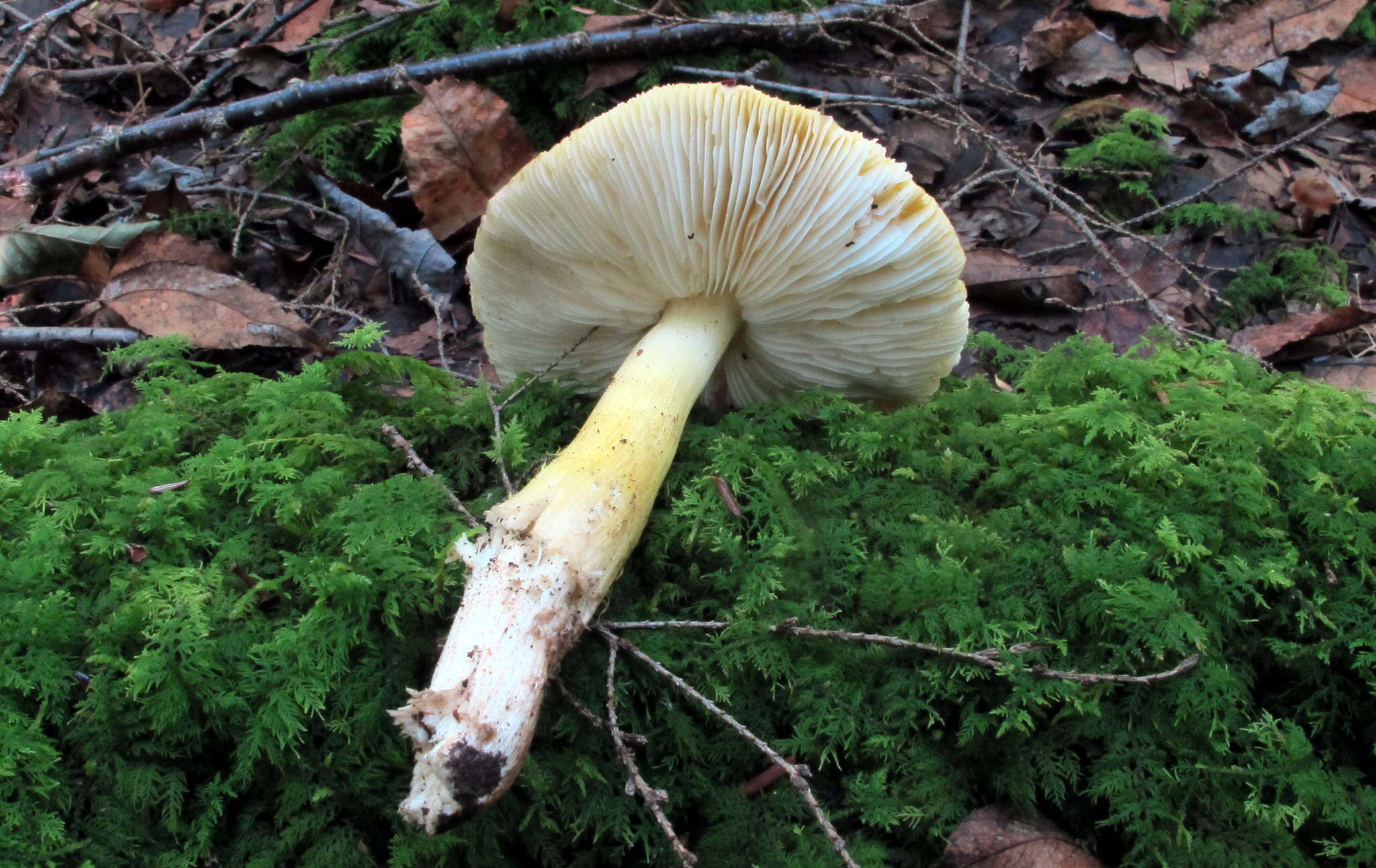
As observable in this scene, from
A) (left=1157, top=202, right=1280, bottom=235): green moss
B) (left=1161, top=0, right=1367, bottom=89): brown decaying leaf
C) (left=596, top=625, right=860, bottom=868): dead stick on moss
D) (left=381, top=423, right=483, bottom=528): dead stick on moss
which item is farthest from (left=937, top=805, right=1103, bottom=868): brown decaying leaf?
(left=1161, top=0, right=1367, bottom=89): brown decaying leaf

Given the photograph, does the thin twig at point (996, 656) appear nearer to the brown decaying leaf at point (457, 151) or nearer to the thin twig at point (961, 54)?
the brown decaying leaf at point (457, 151)

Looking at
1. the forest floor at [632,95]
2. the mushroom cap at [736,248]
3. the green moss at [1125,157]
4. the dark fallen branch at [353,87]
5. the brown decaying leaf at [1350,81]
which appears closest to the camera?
the mushroom cap at [736,248]

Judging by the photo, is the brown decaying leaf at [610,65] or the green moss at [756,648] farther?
the brown decaying leaf at [610,65]

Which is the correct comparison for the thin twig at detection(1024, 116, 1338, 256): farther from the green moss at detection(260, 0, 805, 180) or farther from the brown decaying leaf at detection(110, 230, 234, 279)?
the brown decaying leaf at detection(110, 230, 234, 279)

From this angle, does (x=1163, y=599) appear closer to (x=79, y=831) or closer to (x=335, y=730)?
(x=335, y=730)

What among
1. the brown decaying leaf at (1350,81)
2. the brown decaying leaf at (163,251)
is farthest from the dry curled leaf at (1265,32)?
the brown decaying leaf at (163,251)

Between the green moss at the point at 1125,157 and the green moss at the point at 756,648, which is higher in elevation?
the green moss at the point at 1125,157

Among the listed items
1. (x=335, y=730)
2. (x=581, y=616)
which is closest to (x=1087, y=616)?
(x=581, y=616)
